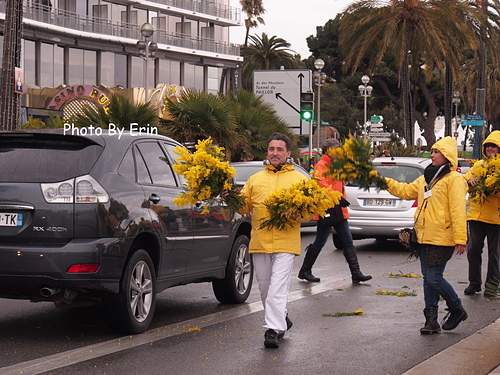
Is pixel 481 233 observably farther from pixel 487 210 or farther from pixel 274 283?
pixel 274 283

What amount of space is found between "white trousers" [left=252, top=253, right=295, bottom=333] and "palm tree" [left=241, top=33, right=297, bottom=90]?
72898 mm

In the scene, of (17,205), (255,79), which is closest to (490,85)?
(255,79)

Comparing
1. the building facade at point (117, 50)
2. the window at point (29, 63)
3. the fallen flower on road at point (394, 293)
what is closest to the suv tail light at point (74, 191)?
the fallen flower on road at point (394, 293)

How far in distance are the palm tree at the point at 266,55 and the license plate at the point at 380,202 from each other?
209 feet

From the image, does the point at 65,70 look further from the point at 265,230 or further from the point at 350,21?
the point at 265,230

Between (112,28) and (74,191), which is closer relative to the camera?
(74,191)

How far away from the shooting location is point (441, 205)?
323 inches

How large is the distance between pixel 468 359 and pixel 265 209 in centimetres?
195

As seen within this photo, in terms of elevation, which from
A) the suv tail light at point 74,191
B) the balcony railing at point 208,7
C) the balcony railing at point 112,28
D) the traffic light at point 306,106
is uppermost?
the balcony railing at point 208,7

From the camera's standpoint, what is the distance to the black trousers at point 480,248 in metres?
10.9

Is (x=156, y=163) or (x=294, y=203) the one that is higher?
(x=156, y=163)

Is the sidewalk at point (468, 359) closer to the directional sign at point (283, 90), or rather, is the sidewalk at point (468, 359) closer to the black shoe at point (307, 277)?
the black shoe at point (307, 277)

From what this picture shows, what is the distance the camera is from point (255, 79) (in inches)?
1053

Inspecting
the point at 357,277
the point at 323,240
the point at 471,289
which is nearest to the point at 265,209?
the point at 471,289
